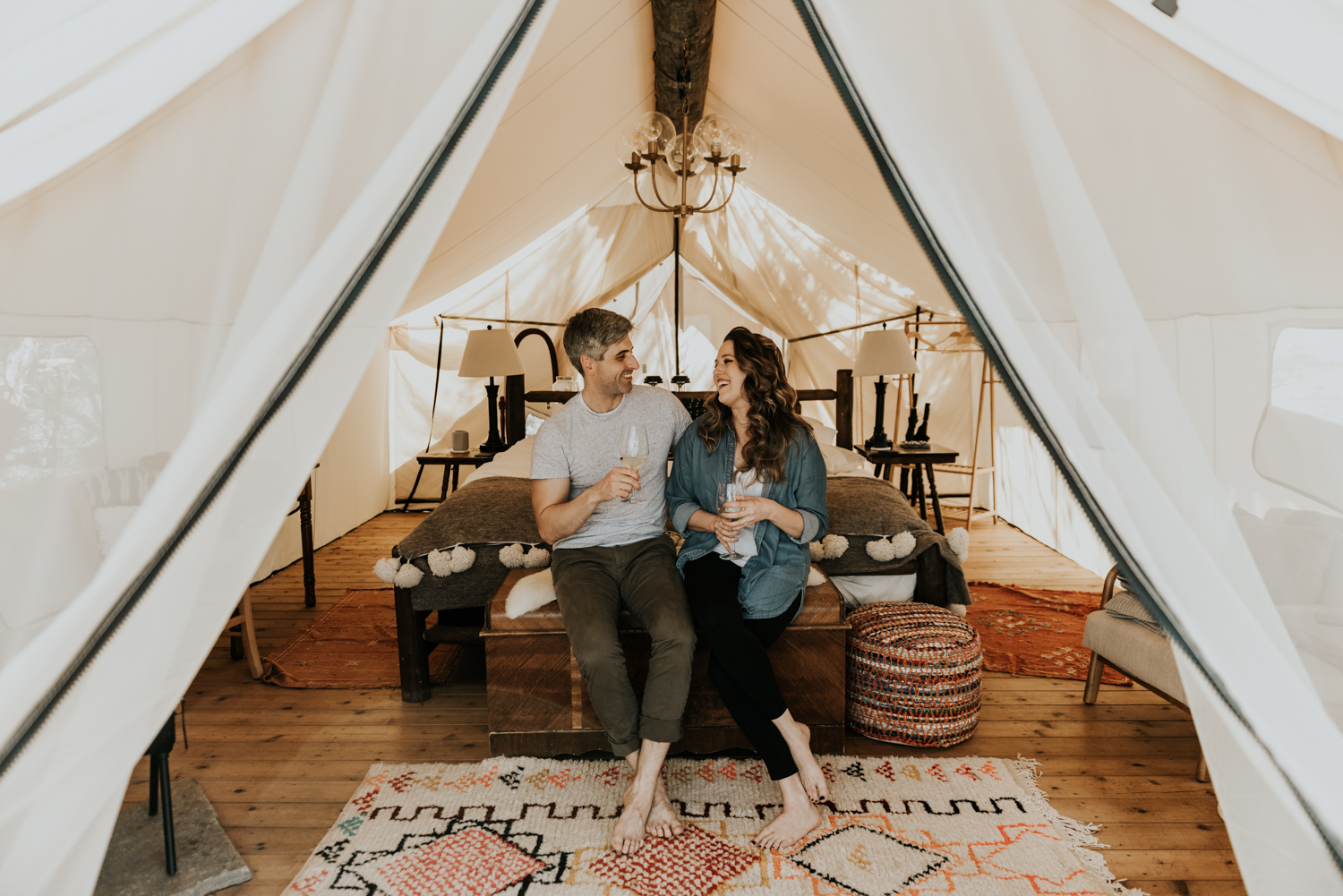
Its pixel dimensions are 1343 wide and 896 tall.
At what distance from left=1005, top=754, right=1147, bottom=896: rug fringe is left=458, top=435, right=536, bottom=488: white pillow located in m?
2.02

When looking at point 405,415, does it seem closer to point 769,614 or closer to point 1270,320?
point 769,614

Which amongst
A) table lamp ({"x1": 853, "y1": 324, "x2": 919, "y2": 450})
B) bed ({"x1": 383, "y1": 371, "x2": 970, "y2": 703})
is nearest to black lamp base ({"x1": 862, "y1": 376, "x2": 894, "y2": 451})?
table lamp ({"x1": 853, "y1": 324, "x2": 919, "y2": 450})

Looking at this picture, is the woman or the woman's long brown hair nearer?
the woman

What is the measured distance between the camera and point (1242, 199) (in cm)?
95

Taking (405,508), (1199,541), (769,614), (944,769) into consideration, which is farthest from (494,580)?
(405,508)

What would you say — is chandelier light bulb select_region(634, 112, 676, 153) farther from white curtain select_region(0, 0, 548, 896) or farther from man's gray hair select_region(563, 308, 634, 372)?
white curtain select_region(0, 0, 548, 896)

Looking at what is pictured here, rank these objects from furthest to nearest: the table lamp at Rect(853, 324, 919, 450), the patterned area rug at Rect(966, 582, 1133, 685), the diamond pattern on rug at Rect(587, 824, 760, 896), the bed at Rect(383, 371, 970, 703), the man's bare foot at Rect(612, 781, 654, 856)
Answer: the table lamp at Rect(853, 324, 919, 450), the patterned area rug at Rect(966, 582, 1133, 685), the bed at Rect(383, 371, 970, 703), the man's bare foot at Rect(612, 781, 654, 856), the diamond pattern on rug at Rect(587, 824, 760, 896)

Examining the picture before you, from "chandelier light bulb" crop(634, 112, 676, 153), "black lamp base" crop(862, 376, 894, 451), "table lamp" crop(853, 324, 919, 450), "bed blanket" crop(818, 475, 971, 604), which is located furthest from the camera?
"black lamp base" crop(862, 376, 894, 451)

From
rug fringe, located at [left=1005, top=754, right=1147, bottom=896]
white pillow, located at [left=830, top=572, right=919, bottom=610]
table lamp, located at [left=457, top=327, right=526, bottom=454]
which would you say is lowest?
rug fringe, located at [left=1005, top=754, right=1147, bottom=896]

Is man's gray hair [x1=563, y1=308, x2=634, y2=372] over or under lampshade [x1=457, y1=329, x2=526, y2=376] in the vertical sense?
over

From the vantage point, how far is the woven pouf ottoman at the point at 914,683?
2.36 m

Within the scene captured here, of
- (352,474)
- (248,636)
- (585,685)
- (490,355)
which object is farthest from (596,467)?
(352,474)

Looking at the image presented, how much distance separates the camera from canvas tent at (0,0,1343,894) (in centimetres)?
88

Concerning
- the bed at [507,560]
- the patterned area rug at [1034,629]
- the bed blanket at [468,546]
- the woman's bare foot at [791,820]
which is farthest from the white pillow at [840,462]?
the woman's bare foot at [791,820]
